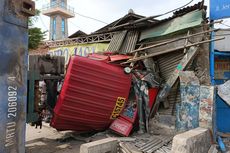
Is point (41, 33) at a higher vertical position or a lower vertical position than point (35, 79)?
higher

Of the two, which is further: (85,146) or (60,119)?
(60,119)

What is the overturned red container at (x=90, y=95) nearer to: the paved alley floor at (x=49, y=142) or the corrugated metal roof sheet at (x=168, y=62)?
the paved alley floor at (x=49, y=142)

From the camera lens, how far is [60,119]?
696 centimetres

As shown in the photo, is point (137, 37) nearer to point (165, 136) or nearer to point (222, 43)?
point (222, 43)

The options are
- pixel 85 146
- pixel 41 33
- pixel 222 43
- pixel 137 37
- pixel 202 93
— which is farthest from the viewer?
pixel 41 33

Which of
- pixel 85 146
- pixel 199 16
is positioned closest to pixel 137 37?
pixel 199 16

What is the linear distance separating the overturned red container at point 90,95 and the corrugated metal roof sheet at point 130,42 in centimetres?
207

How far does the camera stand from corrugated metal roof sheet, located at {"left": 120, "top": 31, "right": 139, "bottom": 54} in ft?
31.7

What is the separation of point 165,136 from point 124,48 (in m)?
4.03

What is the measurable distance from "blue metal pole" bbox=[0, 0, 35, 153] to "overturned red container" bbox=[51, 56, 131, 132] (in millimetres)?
2273

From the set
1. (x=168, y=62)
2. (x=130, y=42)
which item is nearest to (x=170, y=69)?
(x=168, y=62)

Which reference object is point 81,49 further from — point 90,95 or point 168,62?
point 90,95

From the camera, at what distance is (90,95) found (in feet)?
23.2

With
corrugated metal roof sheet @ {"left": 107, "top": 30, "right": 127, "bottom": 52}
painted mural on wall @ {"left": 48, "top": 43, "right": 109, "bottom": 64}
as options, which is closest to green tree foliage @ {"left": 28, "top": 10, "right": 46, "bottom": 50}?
painted mural on wall @ {"left": 48, "top": 43, "right": 109, "bottom": 64}
